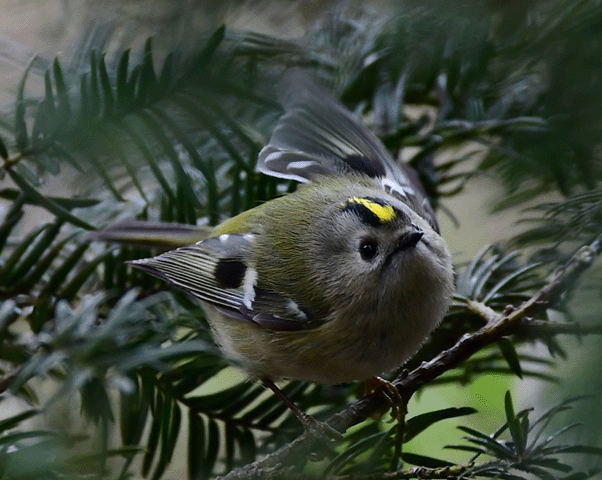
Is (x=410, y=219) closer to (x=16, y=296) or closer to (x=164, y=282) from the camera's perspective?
(x=164, y=282)

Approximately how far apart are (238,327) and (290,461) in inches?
15.9

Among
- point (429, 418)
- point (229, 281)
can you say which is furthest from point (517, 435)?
point (229, 281)

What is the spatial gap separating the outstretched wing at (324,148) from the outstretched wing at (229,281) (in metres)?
0.16

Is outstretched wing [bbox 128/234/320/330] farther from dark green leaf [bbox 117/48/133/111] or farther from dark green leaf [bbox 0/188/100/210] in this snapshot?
dark green leaf [bbox 117/48/133/111]

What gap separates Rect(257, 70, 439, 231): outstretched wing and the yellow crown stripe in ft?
0.32

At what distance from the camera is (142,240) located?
2.89ft

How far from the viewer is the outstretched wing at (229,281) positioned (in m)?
0.90

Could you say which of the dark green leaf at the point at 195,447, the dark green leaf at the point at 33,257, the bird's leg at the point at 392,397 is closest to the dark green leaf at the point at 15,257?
the dark green leaf at the point at 33,257

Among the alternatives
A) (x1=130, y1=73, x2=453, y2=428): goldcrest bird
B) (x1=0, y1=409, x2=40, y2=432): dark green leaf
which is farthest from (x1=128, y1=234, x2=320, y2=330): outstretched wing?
(x1=0, y1=409, x2=40, y2=432): dark green leaf

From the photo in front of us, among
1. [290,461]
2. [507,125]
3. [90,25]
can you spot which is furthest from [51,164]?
[507,125]

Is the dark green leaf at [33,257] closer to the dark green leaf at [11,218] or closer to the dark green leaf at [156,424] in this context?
the dark green leaf at [11,218]

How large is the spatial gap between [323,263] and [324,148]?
234 mm

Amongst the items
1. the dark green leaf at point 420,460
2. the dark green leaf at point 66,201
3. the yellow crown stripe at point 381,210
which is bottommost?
the dark green leaf at point 420,460

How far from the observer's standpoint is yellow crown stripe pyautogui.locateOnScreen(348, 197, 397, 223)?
864mm
